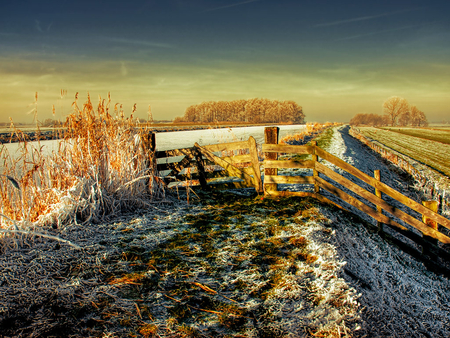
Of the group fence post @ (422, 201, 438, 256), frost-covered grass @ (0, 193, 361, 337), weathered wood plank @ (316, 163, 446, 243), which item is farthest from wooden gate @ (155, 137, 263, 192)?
fence post @ (422, 201, 438, 256)

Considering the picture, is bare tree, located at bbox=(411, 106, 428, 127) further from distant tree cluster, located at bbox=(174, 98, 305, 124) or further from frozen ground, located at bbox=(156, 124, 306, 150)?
frozen ground, located at bbox=(156, 124, 306, 150)

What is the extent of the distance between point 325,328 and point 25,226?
4461 mm

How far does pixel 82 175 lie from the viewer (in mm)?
5363

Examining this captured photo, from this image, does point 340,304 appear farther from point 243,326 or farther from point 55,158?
point 55,158

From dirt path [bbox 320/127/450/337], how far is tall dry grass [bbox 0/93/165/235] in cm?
405

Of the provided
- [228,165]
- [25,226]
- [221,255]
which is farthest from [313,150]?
[25,226]

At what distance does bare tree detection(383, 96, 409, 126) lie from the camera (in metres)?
111

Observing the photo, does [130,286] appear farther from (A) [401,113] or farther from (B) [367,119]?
(B) [367,119]

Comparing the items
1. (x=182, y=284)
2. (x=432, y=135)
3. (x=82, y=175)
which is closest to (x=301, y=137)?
(x=82, y=175)

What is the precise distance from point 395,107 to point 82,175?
130592mm

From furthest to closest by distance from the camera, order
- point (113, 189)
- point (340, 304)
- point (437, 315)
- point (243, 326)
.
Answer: point (113, 189)
point (437, 315)
point (340, 304)
point (243, 326)

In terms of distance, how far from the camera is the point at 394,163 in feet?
60.4

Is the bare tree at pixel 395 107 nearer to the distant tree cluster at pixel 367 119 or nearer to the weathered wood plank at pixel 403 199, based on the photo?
the distant tree cluster at pixel 367 119

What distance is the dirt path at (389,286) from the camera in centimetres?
316
